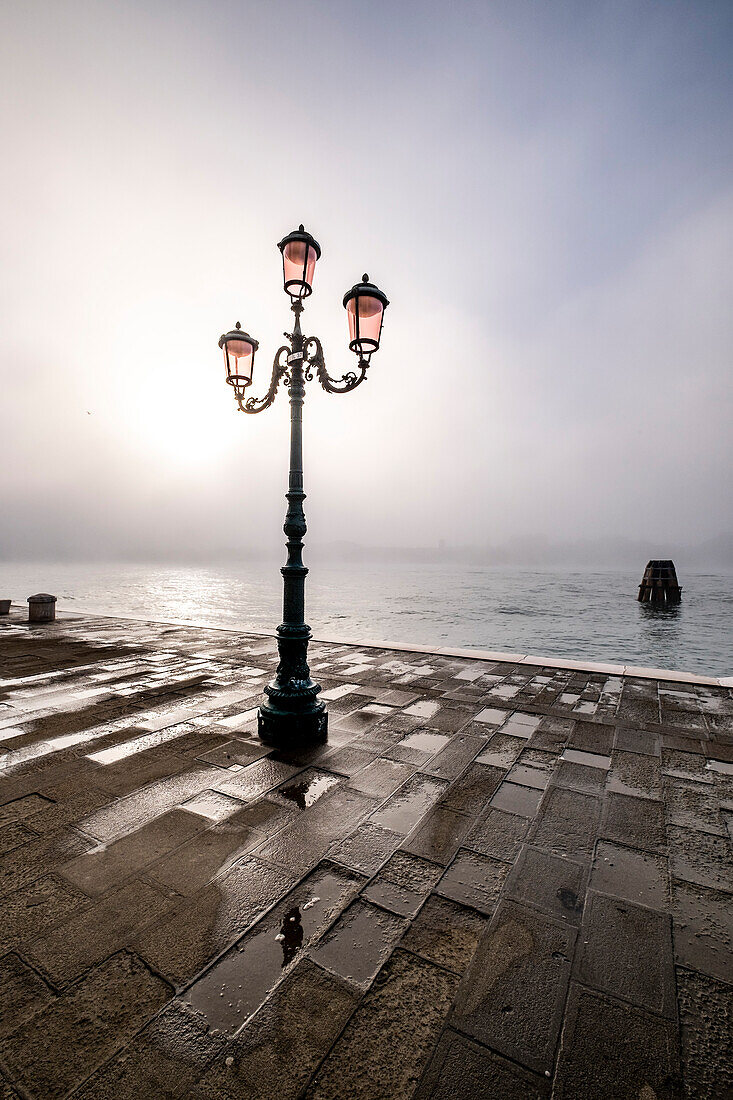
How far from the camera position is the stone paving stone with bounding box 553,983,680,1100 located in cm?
163

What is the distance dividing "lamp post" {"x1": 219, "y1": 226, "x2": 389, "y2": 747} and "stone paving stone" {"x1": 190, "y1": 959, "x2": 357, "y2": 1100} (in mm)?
2516

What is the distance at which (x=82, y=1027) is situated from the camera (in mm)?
1801

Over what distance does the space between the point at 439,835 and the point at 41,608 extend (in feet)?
42.4

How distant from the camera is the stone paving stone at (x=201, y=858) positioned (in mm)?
2623

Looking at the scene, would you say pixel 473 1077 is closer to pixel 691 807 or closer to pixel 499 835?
pixel 499 835

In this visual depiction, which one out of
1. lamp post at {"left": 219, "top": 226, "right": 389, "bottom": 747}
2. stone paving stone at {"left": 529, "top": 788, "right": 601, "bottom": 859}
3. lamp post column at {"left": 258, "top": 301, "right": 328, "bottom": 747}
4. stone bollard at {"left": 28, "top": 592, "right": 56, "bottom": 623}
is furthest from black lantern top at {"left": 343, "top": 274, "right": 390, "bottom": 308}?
stone bollard at {"left": 28, "top": 592, "right": 56, "bottom": 623}

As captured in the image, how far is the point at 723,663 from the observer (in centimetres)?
2305

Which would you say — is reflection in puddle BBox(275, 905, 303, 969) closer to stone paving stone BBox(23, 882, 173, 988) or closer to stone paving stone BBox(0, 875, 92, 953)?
stone paving stone BBox(23, 882, 173, 988)

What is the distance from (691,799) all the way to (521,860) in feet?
5.76

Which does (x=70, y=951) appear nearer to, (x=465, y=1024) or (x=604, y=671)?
(x=465, y=1024)

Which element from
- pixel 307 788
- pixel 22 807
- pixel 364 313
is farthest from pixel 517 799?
pixel 364 313

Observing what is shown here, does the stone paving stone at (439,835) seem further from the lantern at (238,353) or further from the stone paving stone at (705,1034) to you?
the lantern at (238,353)

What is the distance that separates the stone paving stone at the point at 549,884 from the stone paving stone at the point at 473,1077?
854 mm

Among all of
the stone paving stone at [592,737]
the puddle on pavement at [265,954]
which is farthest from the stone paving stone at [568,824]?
the puddle on pavement at [265,954]
